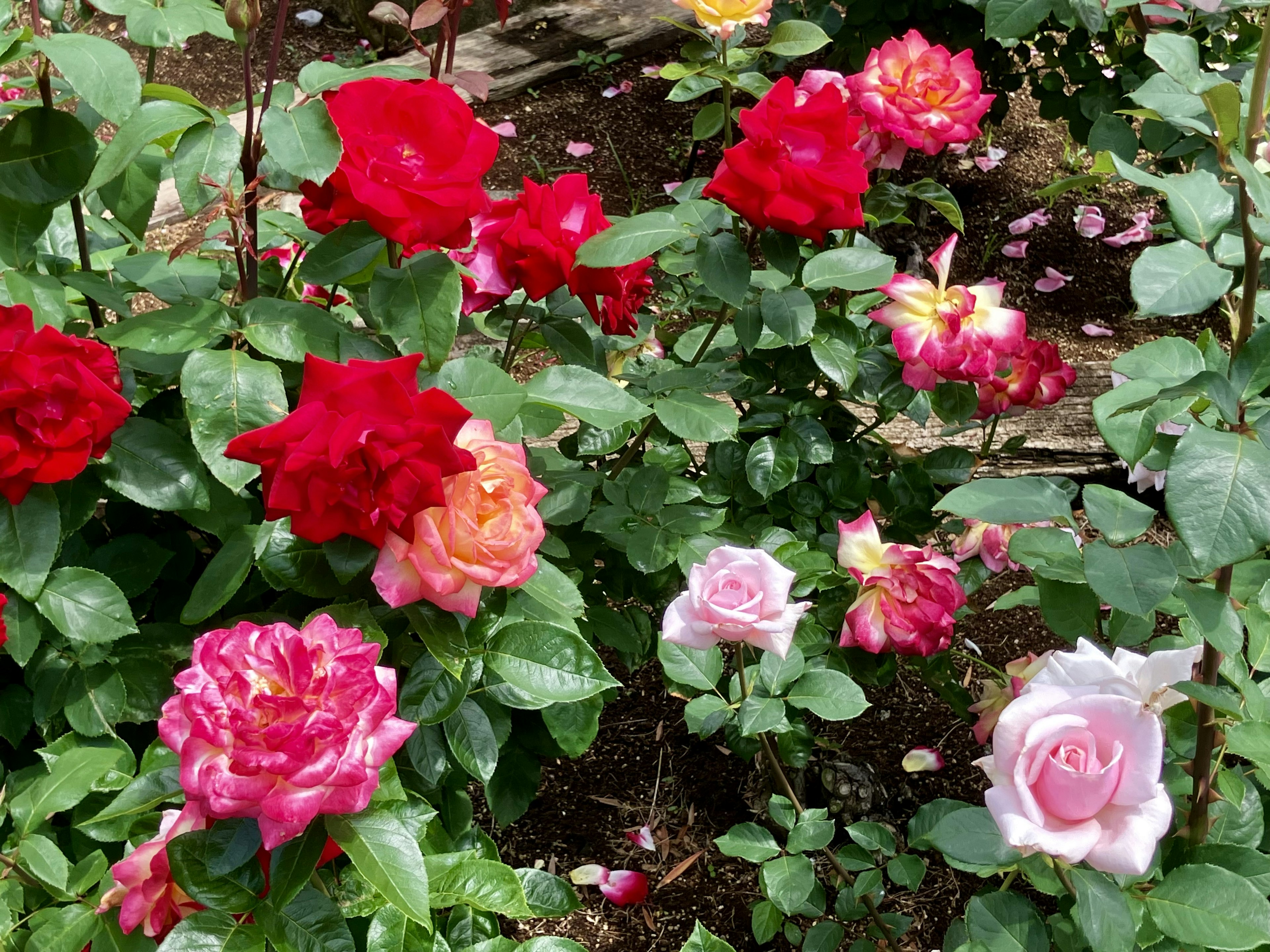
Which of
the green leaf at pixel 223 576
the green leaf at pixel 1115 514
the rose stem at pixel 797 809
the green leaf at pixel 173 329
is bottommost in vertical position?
the rose stem at pixel 797 809

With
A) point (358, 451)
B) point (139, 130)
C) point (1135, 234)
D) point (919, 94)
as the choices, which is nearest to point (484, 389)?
point (358, 451)

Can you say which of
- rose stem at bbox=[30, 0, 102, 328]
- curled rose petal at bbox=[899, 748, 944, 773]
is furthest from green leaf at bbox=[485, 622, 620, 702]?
curled rose petal at bbox=[899, 748, 944, 773]

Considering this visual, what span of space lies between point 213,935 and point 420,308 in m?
0.45

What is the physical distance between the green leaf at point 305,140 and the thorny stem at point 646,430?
450 millimetres

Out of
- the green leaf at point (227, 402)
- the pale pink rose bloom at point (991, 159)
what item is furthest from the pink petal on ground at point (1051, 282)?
the green leaf at point (227, 402)

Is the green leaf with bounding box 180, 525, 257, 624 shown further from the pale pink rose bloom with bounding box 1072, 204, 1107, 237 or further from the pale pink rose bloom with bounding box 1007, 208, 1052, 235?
the pale pink rose bloom with bounding box 1072, 204, 1107, 237

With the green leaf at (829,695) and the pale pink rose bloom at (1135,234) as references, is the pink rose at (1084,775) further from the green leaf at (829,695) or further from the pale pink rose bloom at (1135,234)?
the pale pink rose bloom at (1135,234)

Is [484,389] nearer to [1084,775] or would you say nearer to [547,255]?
[547,255]

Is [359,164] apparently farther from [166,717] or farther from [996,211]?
[996,211]

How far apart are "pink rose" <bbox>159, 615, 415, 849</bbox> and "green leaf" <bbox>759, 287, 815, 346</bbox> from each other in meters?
0.52

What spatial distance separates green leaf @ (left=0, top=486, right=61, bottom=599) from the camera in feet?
2.78

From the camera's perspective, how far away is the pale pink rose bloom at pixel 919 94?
1147mm

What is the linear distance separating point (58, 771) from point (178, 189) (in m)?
0.44

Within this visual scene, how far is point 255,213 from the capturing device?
1018 mm
